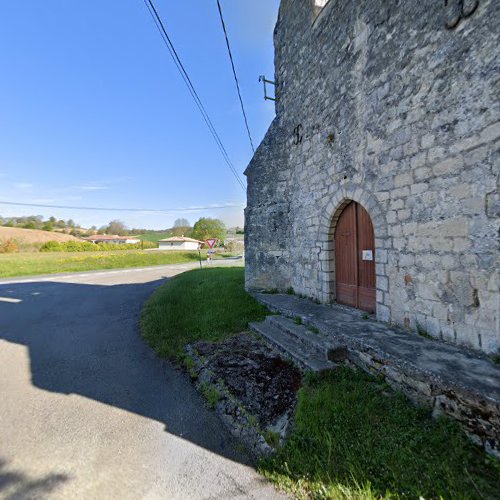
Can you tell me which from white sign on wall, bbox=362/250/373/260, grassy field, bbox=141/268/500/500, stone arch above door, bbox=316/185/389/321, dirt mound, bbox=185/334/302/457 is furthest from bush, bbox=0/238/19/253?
grassy field, bbox=141/268/500/500

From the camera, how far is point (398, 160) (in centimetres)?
423

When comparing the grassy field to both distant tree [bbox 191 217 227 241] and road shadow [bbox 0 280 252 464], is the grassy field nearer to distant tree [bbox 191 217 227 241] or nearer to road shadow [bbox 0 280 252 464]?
road shadow [bbox 0 280 252 464]

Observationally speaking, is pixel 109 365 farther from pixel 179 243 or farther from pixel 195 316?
pixel 179 243

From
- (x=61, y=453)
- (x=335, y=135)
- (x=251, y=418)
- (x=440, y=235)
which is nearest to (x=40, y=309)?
(x=61, y=453)

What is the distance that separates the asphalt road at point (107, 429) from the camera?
2.11 meters

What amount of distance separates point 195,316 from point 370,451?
4539mm

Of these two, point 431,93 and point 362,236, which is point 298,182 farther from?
point 431,93

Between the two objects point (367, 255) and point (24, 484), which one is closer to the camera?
point (24, 484)

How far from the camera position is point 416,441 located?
227cm

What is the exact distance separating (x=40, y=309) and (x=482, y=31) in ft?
34.9

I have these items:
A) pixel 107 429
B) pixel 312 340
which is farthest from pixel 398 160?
pixel 107 429

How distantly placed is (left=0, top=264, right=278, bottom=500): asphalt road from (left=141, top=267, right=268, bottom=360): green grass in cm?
40

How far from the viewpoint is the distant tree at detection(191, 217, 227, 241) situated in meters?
61.4

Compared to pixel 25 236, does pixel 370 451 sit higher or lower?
lower
